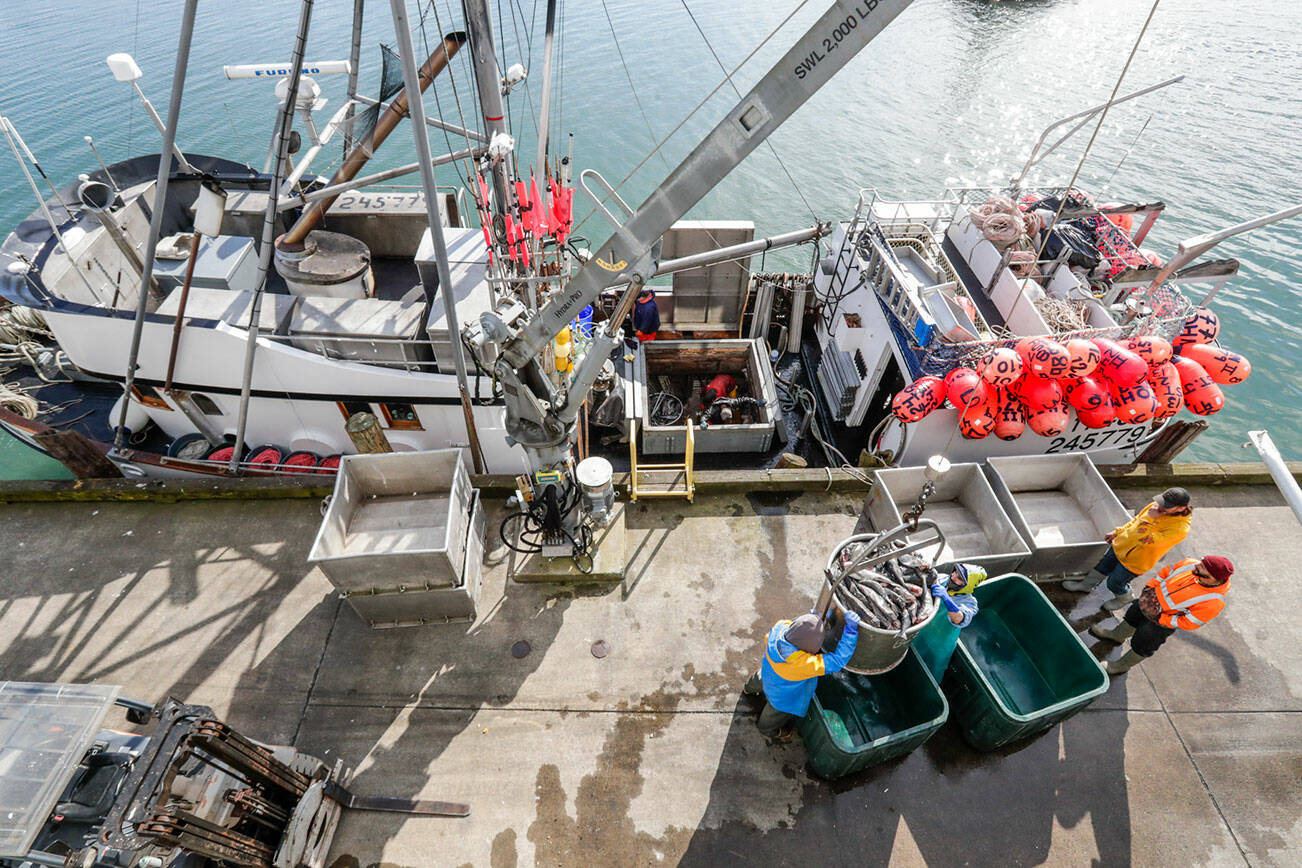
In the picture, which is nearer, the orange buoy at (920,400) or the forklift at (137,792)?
the forklift at (137,792)

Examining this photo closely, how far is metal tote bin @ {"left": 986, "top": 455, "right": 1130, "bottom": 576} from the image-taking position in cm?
777

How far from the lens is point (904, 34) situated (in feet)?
Result: 127

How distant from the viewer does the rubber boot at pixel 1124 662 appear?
6836 millimetres

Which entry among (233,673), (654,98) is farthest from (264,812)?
(654,98)

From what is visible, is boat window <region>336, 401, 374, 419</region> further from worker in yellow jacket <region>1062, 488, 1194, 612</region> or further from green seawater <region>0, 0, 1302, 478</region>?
worker in yellow jacket <region>1062, 488, 1194, 612</region>

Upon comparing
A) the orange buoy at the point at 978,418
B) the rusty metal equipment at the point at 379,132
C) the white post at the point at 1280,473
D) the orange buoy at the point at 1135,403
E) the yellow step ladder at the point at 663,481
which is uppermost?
the rusty metal equipment at the point at 379,132

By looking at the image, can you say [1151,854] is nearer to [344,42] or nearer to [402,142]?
[402,142]

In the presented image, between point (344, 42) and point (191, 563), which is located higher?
point (344, 42)

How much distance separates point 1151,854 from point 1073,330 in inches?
290

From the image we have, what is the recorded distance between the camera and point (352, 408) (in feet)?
31.4

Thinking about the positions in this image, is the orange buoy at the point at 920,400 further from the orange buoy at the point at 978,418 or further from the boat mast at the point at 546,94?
the boat mast at the point at 546,94

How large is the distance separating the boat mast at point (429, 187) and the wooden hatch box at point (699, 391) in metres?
3.96

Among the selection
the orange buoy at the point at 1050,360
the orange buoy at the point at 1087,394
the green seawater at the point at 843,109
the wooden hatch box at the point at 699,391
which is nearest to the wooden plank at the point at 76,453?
the green seawater at the point at 843,109

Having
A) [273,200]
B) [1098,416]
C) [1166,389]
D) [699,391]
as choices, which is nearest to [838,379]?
[699,391]
